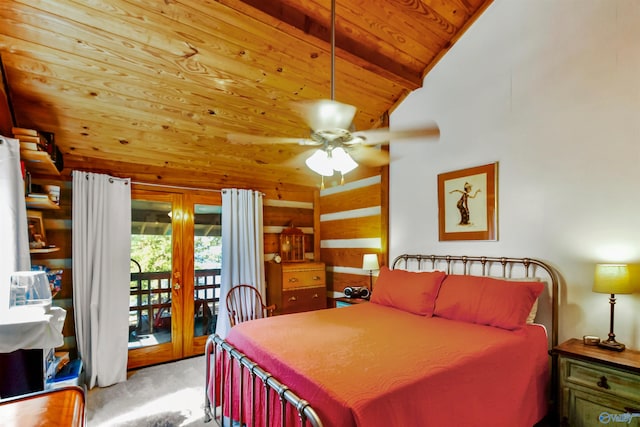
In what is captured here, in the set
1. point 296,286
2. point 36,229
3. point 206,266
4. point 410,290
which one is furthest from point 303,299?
point 36,229

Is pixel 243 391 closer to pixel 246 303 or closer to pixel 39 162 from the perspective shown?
pixel 246 303

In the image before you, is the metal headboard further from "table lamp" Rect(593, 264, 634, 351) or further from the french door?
the french door

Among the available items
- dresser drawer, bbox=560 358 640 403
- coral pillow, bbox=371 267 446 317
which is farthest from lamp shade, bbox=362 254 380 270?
dresser drawer, bbox=560 358 640 403

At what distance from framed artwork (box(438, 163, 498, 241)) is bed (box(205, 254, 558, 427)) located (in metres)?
0.25

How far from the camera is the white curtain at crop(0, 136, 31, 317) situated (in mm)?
1921

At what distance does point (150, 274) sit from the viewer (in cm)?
381

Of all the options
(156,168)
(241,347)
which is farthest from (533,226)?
(156,168)

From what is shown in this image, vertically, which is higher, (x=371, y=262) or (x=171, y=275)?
(x=371, y=262)

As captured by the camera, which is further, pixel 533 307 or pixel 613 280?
pixel 533 307

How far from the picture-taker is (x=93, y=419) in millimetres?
2641

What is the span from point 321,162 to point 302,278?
8.22ft

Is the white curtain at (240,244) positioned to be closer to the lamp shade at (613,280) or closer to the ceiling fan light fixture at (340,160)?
the ceiling fan light fixture at (340,160)

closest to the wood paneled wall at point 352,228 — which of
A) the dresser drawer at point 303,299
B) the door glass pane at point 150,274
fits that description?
the dresser drawer at point 303,299

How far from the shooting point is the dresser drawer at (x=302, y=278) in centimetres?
422
